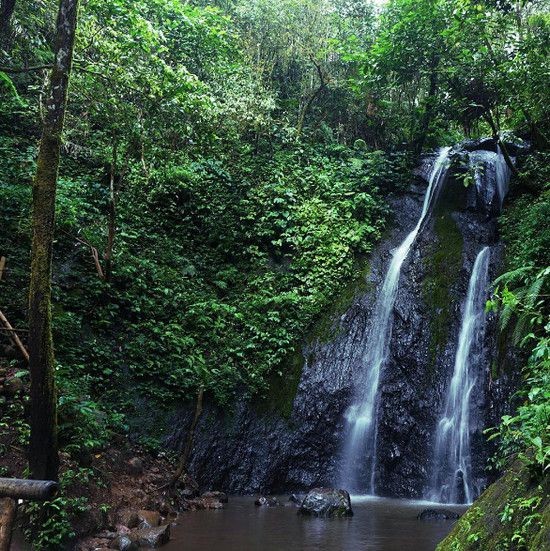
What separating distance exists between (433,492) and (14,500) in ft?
25.6

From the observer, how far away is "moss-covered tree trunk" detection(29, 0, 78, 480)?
5457mm

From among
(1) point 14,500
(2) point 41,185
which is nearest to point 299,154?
(2) point 41,185

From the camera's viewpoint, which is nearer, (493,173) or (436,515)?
(436,515)

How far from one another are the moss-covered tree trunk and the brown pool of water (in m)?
1.82

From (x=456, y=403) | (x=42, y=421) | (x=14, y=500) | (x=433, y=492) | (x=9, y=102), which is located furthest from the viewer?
(x=9, y=102)

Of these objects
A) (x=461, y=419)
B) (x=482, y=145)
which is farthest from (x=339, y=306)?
(x=482, y=145)

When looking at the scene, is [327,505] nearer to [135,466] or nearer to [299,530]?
[299,530]

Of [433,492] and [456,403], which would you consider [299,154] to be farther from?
[433,492]

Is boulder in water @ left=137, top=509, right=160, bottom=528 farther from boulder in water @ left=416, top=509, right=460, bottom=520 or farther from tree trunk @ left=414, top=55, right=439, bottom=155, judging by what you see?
tree trunk @ left=414, top=55, right=439, bottom=155

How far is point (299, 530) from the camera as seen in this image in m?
6.92

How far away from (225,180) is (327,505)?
33.1 feet

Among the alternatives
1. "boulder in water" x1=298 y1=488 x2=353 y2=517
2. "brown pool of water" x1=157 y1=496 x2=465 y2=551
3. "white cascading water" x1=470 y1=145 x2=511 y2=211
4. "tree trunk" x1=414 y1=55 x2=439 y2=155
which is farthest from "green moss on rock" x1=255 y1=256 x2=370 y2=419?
"tree trunk" x1=414 y1=55 x2=439 y2=155

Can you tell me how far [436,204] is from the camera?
14422 millimetres

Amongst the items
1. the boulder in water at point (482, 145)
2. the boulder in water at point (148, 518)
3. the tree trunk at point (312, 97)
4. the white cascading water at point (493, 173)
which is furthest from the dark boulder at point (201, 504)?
the tree trunk at point (312, 97)
